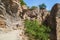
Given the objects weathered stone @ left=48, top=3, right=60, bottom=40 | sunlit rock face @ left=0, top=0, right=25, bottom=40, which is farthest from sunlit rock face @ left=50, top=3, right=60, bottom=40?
sunlit rock face @ left=0, top=0, right=25, bottom=40

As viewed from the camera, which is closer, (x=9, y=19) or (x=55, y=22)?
(x=9, y=19)

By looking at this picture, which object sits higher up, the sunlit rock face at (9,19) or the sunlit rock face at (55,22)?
the sunlit rock face at (9,19)

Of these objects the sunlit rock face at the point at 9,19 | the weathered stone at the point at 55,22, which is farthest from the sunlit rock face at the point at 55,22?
the sunlit rock face at the point at 9,19

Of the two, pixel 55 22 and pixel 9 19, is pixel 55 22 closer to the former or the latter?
pixel 55 22

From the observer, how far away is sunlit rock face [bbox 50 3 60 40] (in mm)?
23880

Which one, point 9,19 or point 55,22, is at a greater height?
point 9,19

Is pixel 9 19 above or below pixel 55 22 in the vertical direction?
above

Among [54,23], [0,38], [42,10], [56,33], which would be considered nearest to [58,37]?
[56,33]

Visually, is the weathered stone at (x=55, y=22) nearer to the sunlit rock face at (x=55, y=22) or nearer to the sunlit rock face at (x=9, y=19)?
the sunlit rock face at (x=55, y=22)

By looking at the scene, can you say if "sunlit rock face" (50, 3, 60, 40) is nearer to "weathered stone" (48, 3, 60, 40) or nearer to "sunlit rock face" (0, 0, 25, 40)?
"weathered stone" (48, 3, 60, 40)

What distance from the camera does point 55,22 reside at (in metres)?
24.8

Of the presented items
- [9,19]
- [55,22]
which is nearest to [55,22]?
[55,22]

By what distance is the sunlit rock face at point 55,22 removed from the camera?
78.3 feet

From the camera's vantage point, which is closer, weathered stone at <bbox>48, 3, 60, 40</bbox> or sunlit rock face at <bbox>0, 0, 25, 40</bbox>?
sunlit rock face at <bbox>0, 0, 25, 40</bbox>
